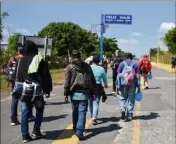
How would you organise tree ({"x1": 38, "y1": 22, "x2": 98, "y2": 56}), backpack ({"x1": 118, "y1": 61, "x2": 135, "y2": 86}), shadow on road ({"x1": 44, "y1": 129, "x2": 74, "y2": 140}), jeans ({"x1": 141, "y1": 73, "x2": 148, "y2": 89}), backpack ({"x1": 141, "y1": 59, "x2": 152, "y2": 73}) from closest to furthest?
shadow on road ({"x1": 44, "y1": 129, "x2": 74, "y2": 140}) < backpack ({"x1": 118, "y1": 61, "x2": 135, "y2": 86}) < backpack ({"x1": 141, "y1": 59, "x2": 152, "y2": 73}) < jeans ({"x1": 141, "y1": 73, "x2": 148, "y2": 89}) < tree ({"x1": 38, "y1": 22, "x2": 98, "y2": 56})

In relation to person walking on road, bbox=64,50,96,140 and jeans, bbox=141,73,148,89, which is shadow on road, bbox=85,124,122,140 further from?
jeans, bbox=141,73,148,89

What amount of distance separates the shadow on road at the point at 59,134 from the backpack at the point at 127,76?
5.76ft

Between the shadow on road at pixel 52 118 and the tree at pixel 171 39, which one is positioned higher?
Result: the tree at pixel 171 39

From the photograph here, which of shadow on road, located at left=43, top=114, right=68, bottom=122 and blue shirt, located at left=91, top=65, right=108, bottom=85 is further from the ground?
blue shirt, located at left=91, top=65, right=108, bottom=85

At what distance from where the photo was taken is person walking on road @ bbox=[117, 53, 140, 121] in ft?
28.6

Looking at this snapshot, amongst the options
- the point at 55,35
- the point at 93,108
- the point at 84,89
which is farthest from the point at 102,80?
the point at 55,35

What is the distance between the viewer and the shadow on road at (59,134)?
7.32m

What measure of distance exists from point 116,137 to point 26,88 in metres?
1.99

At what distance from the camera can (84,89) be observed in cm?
698

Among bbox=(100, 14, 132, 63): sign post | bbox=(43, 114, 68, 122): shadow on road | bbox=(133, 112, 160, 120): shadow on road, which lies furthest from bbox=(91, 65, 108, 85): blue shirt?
bbox=(100, 14, 132, 63): sign post

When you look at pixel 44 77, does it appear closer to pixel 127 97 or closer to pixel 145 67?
pixel 127 97

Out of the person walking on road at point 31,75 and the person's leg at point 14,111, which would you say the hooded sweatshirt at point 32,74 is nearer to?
the person walking on road at point 31,75

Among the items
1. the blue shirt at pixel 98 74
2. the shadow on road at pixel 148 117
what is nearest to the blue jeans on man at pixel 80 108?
the blue shirt at pixel 98 74

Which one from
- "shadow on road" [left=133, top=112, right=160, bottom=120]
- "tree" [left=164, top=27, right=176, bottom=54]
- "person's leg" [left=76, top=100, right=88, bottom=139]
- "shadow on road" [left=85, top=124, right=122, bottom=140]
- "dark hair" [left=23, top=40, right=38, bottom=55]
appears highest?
"tree" [left=164, top=27, right=176, bottom=54]
